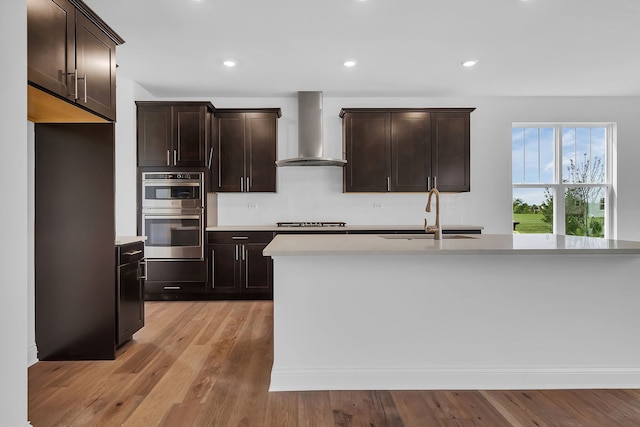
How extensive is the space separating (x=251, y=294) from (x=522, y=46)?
12.5 ft

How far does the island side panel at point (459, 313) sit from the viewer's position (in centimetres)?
233

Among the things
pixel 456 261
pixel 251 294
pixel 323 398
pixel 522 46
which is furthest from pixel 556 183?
pixel 323 398

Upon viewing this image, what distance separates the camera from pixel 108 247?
2.79 m

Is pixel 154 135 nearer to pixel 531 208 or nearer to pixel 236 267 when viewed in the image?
pixel 236 267

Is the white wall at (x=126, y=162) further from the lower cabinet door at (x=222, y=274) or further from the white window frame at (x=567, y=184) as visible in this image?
the white window frame at (x=567, y=184)

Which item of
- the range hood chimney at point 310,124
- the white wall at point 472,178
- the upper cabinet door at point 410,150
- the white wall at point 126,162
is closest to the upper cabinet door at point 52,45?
the white wall at point 126,162

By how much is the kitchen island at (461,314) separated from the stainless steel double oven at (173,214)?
2.56 m

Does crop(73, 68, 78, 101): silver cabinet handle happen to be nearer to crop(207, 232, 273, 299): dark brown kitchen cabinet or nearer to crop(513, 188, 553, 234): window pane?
crop(207, 232, 273, 299): dark brown kitchen cabinet

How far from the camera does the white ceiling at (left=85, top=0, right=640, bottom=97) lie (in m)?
2.98

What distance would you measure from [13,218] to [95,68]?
1372 millimetres

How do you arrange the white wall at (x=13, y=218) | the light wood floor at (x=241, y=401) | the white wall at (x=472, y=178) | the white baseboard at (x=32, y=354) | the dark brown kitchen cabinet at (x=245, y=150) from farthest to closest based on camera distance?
1. the white wall at (x=472, y=178)
2. the dark brown kitchen cabinet at (x=245, y=150)
3. the white baseboard at (x=32, y=354)
4. the light wood floor at (x=241, y=401)
5. the white wall at (x=13, y=218)

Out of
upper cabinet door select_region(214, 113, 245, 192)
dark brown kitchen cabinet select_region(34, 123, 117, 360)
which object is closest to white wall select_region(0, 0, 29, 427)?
dark brown kitchen cabinet select_region(34, 123, 117, 360)

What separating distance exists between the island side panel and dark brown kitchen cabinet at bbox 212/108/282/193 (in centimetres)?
→ 271

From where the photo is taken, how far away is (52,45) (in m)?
2.15
